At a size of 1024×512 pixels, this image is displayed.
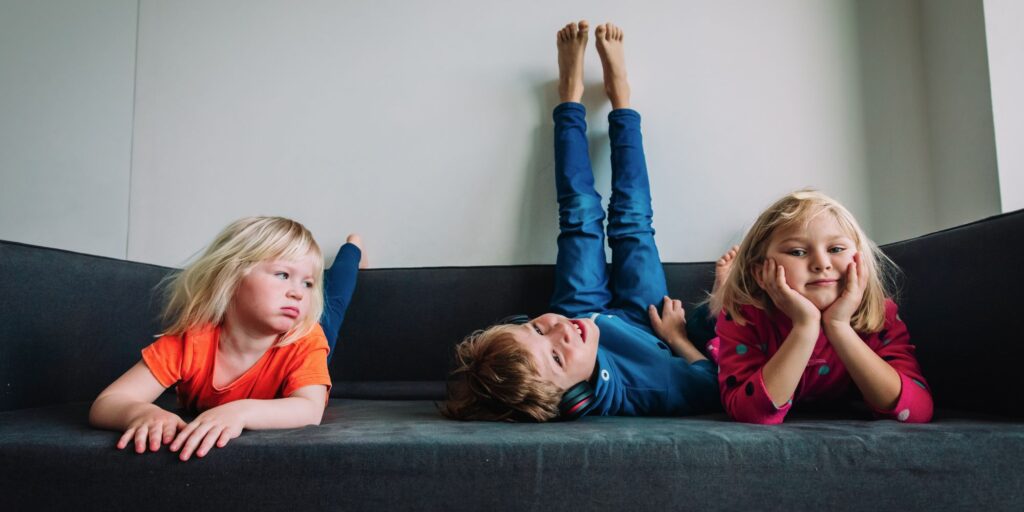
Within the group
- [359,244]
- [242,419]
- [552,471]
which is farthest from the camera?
[359,244]

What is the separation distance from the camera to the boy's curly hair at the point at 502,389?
1135mm

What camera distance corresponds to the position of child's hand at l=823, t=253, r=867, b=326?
1.03m

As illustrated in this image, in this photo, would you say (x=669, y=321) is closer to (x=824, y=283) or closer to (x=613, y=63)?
(x=824, y=283)

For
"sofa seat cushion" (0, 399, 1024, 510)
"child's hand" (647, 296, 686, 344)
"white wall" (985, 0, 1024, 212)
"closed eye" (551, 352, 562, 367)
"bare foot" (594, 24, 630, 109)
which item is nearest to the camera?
"sofa seat cushion" (0, 399, 1024, 510)

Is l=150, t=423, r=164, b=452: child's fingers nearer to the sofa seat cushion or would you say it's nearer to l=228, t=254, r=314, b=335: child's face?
the sofa seat cushion

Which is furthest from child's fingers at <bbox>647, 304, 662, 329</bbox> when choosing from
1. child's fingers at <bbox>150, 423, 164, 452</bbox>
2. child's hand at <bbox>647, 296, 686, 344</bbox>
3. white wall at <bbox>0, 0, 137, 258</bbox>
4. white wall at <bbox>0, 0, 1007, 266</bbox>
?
white wall at <bbox>0, 0, 137, 258</bbox>

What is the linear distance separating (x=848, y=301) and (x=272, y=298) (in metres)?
1.04

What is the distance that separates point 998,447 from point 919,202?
1.11 m

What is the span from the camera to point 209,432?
896 millimetres

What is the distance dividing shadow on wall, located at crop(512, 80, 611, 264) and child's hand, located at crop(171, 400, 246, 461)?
1051 mm

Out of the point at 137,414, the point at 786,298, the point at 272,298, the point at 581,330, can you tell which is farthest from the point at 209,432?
the point at 786,298

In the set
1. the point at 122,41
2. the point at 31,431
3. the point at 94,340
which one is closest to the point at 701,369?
the point at 31,431

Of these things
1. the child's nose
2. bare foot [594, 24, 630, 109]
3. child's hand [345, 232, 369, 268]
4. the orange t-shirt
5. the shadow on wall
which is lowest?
the orange t-shirt

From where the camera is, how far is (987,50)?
4.79 ft
